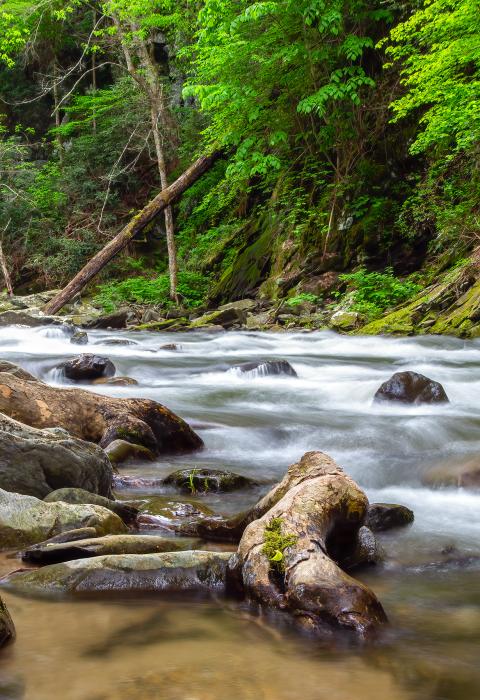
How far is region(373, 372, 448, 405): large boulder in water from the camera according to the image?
7137mm

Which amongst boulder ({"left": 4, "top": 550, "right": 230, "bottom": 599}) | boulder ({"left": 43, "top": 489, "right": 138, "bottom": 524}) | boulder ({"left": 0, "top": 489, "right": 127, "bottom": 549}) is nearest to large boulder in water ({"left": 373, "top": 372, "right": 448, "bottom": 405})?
boulder ({"left": 43, "top": 489, "right": 138, "bottom": 524})

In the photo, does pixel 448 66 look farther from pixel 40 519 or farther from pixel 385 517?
pixel 40 519

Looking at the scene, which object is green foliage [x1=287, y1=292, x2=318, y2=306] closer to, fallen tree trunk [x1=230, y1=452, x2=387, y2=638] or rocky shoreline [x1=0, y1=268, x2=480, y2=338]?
rocky shoreline [x1=0, y1=268, x2=480, y2=338]

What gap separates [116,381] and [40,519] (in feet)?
16.5

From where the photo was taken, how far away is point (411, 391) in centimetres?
716

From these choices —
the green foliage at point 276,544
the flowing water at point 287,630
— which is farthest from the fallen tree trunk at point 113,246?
the green foliage at point 276,544

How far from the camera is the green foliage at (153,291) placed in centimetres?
1961

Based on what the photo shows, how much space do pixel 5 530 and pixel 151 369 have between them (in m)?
6.57

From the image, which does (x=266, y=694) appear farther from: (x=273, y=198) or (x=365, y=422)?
(x=273, y=198)

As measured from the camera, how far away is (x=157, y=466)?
5.14m

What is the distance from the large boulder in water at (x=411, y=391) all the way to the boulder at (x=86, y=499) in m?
4.17

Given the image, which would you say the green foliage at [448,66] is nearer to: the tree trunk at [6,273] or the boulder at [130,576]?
the boulder at [130,576]

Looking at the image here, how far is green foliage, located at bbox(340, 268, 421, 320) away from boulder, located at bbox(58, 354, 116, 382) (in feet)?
21.5

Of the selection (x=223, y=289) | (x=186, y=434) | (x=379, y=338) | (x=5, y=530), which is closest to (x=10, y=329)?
(x=223, y=289)
